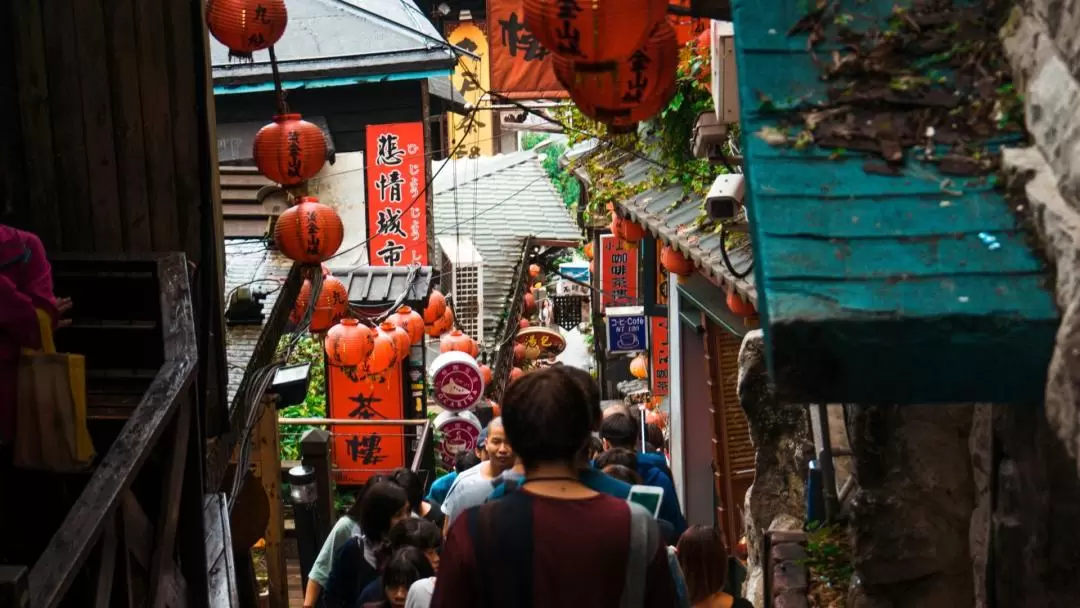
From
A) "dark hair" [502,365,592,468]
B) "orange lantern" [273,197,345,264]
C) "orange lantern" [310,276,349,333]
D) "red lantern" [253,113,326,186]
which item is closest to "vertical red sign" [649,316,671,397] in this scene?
"orange lantern" [310,276,349,333]

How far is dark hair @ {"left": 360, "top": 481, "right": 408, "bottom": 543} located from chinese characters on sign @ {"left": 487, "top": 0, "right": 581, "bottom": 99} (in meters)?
9.84

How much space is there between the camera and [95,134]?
6.69 metres

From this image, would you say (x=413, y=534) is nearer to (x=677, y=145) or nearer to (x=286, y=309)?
(x=286, y=309)

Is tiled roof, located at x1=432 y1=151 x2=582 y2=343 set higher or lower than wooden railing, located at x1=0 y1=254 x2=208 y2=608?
higher

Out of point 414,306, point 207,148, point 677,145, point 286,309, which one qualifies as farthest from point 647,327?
point 207,148

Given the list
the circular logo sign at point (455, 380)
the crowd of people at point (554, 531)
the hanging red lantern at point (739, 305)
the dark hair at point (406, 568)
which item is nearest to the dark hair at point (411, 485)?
the dark hair at point (406, 568)

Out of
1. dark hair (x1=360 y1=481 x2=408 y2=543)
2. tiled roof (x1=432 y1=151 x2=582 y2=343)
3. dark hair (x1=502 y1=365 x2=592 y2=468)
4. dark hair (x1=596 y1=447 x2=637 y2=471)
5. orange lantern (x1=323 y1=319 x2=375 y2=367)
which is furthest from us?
tiled roof (x1=432 y1=151 x2=582 y2=343)

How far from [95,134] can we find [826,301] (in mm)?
5026

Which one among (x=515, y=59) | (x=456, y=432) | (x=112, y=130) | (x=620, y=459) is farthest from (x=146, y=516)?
(x=456, y=432)

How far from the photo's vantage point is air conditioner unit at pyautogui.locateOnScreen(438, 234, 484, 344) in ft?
89.9

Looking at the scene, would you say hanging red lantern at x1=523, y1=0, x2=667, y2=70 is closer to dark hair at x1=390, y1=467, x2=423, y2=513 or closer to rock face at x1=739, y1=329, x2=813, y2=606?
rock face at x1=739, y1=329, x2=813, y2=606

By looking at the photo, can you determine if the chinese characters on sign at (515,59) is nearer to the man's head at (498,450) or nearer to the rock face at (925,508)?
the man's head at (498,450)

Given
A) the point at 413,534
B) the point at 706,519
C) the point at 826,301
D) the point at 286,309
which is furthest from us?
the point at 706,519

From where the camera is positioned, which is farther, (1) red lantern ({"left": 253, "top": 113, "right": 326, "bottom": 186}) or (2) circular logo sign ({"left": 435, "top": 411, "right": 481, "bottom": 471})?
(2) circular logo sign ({"left": 435, "top": 411, "right": 481, "bottom": 471})
